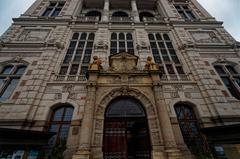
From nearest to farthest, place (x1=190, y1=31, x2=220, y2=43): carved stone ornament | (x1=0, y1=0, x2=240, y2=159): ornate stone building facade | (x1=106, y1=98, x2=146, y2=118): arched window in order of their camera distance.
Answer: (x1=0, y1=0, x2=240, y2=159): ornate stone building facade → (x1=106, y1=98, x2=146, y2=118): arched window → (x1=190, y1=31, x2=220, y2=43): carved stone ornament

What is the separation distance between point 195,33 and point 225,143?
39.6 ft

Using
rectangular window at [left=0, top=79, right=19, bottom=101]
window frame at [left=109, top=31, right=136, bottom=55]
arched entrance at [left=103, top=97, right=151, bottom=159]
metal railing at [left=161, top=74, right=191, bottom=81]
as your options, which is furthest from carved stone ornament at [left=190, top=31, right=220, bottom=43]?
rectangular window at [left=0, top=79, right=19, bottom=101]

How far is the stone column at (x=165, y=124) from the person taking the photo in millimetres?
7682

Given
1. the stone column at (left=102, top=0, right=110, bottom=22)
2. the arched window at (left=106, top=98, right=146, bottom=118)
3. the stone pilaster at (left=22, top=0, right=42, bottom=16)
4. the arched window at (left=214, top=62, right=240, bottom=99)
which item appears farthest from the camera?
the stone column at (left=102, top=0, right=110, bottom=22)

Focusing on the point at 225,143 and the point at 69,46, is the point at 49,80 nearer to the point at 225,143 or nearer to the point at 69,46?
the point at 69,46

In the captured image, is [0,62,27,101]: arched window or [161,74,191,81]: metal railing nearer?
[0,62,27,101]: arched window

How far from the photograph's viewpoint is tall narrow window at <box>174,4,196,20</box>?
792 inches

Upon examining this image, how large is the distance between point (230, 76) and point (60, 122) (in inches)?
517

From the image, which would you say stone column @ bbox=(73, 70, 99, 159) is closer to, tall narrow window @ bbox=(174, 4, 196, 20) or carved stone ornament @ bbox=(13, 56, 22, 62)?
carved stone ornament @ bbox=(13, 56, 22, 62)

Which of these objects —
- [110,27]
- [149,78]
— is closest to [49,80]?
[149,78]

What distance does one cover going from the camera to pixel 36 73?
11.9 metres

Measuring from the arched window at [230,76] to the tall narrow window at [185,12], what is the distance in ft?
28.0

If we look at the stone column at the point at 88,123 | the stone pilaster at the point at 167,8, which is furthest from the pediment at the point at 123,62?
the stone pilaster at the point at 167,8

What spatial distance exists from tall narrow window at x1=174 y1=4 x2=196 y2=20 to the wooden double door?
635 inches
